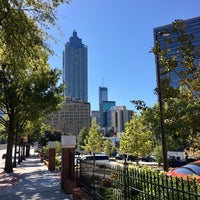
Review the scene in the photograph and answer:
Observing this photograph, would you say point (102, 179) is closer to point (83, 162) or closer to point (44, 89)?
point (83, 162)

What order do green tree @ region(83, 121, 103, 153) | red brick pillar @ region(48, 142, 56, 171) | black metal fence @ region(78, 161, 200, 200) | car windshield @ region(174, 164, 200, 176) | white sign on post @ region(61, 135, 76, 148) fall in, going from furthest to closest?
green tree @ region(83, 121, 103, 153), red brick pillar @ region(48, 142, 56, 171), white sign on post @ region(61, 135, 76, 148), car windshield @ region(174, 164, 200, 176), black metal fence @ region(78, 161, 200, 200)

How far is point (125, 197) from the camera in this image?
6.70m

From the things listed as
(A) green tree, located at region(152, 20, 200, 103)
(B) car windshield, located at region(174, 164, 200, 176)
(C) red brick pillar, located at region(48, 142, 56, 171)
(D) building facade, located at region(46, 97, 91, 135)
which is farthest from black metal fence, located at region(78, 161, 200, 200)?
(D) building facade, located at region(46, 97, 91, 135)

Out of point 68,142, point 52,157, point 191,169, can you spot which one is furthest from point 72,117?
point 191,169

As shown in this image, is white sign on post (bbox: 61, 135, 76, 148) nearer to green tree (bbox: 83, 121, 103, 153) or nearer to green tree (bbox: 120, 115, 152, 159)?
green tree (bbox: 120, 115, 152, 159)

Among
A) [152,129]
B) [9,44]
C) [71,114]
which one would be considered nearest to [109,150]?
[152,129]

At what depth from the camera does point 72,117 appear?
168m

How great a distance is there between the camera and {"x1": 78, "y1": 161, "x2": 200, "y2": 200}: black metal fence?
17.4 feet

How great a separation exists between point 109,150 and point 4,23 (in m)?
64.0

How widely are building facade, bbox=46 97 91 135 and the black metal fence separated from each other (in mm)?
156883

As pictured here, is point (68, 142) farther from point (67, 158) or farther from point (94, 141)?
point (94, 141)

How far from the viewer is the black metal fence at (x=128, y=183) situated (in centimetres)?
531

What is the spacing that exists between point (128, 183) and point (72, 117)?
162777 millimetres

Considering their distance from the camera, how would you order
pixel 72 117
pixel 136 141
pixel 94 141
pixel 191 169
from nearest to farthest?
pixel 191 169 → pixel 136 141 → pixel 94 141 → pixel 72 117
